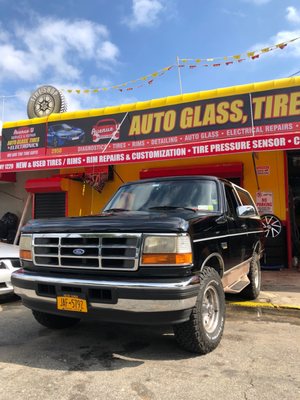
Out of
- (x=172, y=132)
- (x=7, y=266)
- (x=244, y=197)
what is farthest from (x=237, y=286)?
(x=172, y=132)

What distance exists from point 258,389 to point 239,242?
2.39 m

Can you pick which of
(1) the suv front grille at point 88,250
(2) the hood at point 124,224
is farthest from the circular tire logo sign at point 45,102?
(1) the suv front grille at point 88,250

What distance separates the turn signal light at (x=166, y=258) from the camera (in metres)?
3.69

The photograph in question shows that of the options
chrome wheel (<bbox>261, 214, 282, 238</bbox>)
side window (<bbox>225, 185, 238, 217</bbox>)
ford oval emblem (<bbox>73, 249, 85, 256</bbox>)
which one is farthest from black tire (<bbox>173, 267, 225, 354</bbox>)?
chrome wheel (<bbox>261, 214, 282, 238</bbox>)

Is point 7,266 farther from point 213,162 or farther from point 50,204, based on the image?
point 50,204

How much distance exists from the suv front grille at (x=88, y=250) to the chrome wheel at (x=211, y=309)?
3.15 ft

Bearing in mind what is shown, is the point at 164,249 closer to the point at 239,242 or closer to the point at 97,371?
the point at 97,371

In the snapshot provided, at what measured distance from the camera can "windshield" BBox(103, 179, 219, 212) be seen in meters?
4.98

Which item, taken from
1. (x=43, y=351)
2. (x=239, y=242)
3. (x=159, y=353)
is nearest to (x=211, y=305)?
(x=159, y=353)

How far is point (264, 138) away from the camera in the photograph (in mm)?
8406

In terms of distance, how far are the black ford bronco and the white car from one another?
6.30 feet

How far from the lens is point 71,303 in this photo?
3881mm

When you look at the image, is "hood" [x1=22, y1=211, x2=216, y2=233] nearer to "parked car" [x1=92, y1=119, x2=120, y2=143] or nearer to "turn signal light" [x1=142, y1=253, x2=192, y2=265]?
"turn signal light" [x1=142, y1=253, x2=192, y2=265]

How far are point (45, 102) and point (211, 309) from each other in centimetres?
1169
